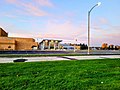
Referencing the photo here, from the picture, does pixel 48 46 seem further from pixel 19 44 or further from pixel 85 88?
pixel 85 88

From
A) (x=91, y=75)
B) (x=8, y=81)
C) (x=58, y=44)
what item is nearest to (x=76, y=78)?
(x=91, y=75)

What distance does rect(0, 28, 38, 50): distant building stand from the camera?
259 ft

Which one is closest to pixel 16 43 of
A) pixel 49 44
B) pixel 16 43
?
pixel 16 43

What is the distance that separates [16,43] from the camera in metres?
84.8

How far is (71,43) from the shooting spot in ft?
285

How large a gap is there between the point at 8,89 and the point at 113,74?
467cm

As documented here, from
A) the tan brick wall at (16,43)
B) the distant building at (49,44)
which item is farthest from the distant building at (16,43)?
the distant building at (49,44)

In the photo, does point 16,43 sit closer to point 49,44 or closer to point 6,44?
point 6,44

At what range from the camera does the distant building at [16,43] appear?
78925mm

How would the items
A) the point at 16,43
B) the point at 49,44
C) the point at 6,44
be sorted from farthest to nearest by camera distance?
the point at 16,43 < the point at 49,44 < the point at 6,44

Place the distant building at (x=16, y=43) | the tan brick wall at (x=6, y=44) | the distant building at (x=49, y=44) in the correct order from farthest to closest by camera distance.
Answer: the distant building at (x=16, y=43) < the distant building at (x=49, y=44) < the tan brick wall at (x=6, y=44)

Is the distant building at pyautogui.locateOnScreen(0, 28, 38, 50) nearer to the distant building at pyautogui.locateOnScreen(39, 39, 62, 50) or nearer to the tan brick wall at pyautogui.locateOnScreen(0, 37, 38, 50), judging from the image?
the tan brick wall at pyautogui.locateOnScreen(0, 37, 38, 50)

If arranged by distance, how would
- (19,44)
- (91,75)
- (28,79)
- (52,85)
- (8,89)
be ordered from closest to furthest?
(8,89) → (52,85) → (28,79) → (91,75) → (19,44)

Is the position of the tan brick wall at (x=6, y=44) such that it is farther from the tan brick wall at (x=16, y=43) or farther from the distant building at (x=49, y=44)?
the distant building at (x=49, y=44)
